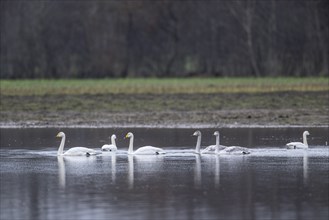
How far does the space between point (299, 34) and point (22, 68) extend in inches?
622

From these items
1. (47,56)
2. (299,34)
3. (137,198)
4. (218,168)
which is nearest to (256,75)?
(299,34)

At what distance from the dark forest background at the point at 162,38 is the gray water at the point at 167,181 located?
30.2 m

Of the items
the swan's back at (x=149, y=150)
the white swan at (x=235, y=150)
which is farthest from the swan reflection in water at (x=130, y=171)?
the white swan at (x=235, y=150)

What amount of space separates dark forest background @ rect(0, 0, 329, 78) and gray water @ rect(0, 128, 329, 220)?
30201mm

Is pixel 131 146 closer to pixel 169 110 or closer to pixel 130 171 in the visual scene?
pixel 130 171

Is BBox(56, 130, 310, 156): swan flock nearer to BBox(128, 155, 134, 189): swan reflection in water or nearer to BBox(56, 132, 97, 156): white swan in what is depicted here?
BBox(56, 132, 97, 156): white swan

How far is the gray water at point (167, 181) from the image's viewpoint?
44.7 ft

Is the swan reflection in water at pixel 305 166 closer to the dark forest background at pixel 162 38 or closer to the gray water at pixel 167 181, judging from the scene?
the gray water at pixel 167 181

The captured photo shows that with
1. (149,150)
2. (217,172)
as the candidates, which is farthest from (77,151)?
(217,172)

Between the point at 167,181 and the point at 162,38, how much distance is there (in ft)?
141

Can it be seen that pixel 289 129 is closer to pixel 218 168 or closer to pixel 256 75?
pixel 218 168

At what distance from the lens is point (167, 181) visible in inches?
658

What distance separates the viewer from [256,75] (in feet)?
174

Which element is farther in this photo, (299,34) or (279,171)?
(299,34)
